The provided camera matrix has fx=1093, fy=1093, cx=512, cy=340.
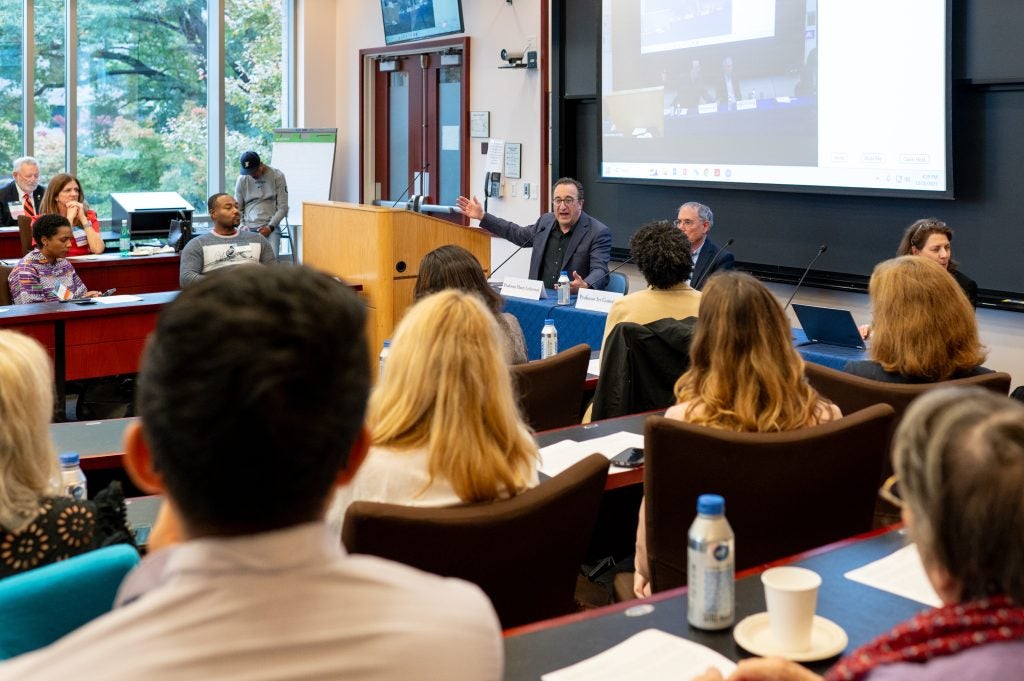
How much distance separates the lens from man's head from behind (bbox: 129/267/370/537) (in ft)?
2.75

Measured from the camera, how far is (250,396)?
831 millimetres

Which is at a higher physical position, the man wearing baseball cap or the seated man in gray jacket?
the man wearing baseball cap

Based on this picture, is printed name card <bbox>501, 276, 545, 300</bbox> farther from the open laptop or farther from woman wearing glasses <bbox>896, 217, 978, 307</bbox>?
woman wearing glasses <bbox>896, 217, 978, 307</bbox>

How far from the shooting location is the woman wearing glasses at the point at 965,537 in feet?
3.26

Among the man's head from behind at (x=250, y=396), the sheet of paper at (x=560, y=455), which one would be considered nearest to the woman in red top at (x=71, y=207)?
the sheet of paper at (x=560, y=455)

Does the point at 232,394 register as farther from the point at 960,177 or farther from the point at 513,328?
the point at 960,177

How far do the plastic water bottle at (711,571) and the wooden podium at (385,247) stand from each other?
14.4 ft

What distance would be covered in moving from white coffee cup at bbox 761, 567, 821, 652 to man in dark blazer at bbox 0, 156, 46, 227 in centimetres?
822

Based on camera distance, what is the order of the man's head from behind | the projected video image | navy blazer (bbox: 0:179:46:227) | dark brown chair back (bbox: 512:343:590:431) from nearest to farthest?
the man's head from behind → dark brown chair back (bbox: 512:343:590:431) → the projected video image → navy blazer (bbox: 0:179:46:227)

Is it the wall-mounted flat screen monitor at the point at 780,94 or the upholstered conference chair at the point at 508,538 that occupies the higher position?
the wall-mounted flat screen monitor at the point at 780,94

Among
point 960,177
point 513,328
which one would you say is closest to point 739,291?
point 513,328

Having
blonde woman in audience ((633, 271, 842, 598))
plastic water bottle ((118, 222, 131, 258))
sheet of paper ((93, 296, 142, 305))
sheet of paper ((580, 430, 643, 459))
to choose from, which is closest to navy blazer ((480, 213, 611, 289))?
sheet of paper ((93, 296, 142, 305))

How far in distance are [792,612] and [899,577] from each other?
405mm

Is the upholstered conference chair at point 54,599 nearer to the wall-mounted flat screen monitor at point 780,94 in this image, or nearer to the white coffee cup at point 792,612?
the white coffee cup at point 792,612
